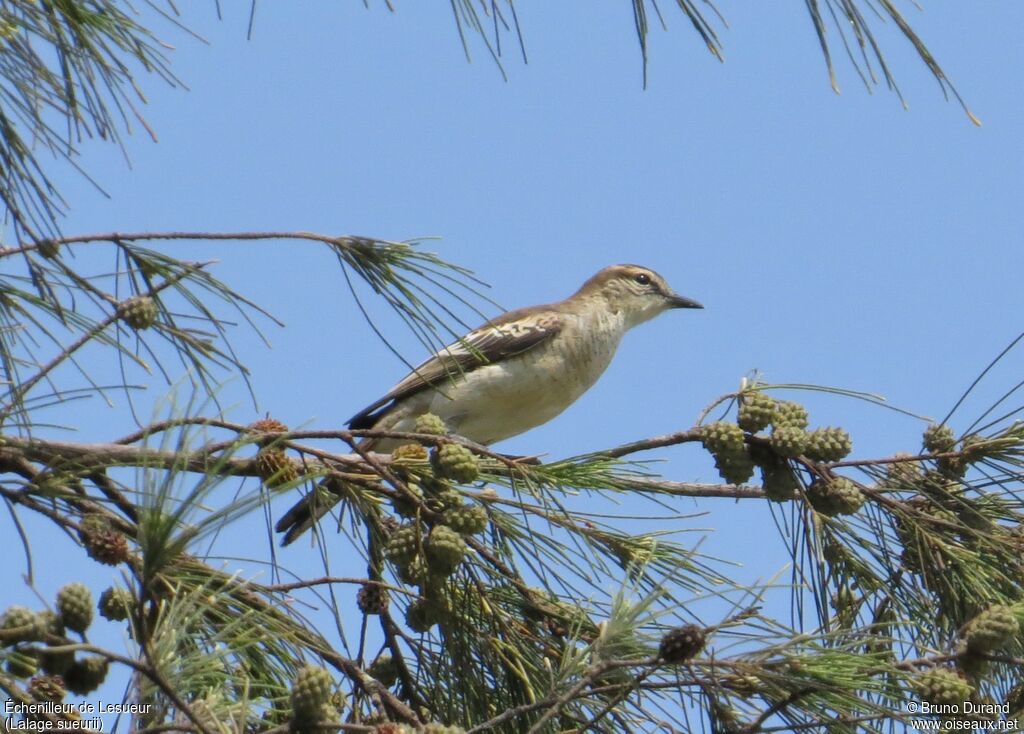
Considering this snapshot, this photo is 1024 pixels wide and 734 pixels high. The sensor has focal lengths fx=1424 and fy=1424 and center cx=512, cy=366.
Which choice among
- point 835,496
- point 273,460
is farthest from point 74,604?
point 835,496

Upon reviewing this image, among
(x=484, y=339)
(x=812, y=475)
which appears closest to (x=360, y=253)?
(x=812, y=475)

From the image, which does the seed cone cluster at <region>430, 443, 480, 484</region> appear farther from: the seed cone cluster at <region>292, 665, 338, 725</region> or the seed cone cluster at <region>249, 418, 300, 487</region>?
the seed cone cluster at <region>292, 665, 338, 725</region>

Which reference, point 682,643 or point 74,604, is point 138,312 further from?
point 682,643

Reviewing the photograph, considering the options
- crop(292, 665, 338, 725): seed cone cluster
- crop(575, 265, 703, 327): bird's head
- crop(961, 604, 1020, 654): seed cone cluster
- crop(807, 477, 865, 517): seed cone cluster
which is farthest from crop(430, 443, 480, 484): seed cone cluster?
crop(575, 265, 703, 327): bird's head

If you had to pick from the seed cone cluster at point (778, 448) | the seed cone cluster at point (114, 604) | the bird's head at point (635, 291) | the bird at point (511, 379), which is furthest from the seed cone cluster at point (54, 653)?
the bird's head at point (635, 291)

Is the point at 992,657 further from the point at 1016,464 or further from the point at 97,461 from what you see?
the point at 97,461

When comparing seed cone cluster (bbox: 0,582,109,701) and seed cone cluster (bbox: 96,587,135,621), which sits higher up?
seed cone cluster (bbox: 96,587,135,621)

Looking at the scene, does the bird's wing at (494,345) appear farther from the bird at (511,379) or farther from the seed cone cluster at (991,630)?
the seed cone cluster at (991,630)
